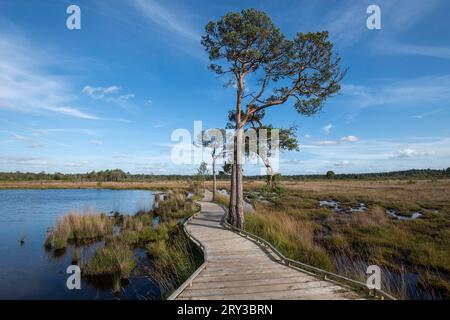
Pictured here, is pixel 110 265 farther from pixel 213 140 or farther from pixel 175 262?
pixel 213 140

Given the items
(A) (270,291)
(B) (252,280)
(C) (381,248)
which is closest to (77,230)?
(B) (252,280)

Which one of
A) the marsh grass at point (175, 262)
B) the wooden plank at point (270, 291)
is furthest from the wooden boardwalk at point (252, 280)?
the marsh grass at point (175, 262)

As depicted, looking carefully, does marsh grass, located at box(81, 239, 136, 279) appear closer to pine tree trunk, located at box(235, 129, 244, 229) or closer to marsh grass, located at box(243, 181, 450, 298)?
pine tree trunk, located at box(235, 129, 244, 229)

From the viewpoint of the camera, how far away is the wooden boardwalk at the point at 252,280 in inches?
194

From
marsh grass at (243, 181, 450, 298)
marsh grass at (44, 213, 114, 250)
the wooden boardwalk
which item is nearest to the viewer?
the wooden boardwalk

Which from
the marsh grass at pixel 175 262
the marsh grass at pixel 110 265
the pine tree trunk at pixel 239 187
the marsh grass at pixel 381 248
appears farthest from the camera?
the pine tree trunk at pixel 239 187

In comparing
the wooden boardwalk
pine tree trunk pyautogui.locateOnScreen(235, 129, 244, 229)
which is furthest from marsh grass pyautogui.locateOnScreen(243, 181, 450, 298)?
the wooden boardwalk

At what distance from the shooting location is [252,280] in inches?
222

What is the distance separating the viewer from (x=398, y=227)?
14820mm

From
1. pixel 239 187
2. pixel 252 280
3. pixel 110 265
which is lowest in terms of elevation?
pixel 110 265

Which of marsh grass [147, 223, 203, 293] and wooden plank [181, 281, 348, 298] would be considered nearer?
wooden plank [181, 281, 348, 298]

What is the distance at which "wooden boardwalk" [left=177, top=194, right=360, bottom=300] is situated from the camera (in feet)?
16.2

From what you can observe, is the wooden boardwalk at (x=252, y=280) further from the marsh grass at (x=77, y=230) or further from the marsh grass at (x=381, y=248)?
the marsh grass at (x=77, y=230)
